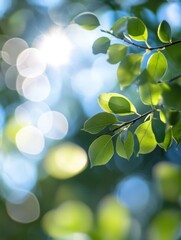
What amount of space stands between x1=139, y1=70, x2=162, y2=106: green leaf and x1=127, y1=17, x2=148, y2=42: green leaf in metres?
0.11

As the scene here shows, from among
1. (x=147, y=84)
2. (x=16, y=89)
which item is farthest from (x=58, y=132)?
(x=147, y=84)

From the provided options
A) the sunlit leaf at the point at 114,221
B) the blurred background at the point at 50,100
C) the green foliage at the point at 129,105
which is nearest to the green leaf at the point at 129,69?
the green foliage at the point at 129,105

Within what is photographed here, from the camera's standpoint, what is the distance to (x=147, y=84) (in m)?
0.44

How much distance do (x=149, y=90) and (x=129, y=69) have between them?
0.05 meters

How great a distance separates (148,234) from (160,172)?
5 centimetres

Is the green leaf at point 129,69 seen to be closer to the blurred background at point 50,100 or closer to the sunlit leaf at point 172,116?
the sunlit leaf at point 172,116

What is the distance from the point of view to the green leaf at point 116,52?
549mm

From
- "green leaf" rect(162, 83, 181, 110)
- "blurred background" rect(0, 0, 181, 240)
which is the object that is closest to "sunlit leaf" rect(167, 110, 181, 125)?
"green leaf" rect(162, 83, 181, 110)

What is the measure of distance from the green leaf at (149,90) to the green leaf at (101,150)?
0.28 feet

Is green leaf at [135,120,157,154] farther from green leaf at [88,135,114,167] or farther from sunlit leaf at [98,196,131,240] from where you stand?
sunlit leaf at [98,196,131,240]

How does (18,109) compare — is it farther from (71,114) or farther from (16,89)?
(71,114)

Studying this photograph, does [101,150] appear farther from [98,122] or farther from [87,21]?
[87,21]

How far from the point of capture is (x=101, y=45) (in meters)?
0.56

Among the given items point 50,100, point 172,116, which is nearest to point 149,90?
point 172,116
